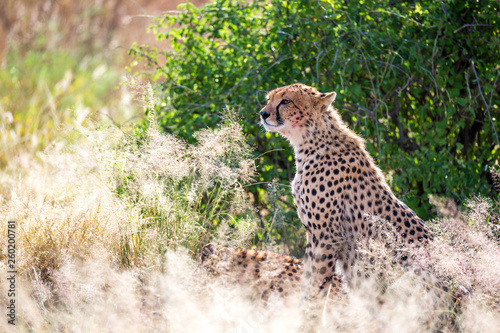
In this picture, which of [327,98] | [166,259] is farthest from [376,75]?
[166,259]

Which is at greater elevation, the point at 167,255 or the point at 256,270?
the point at 167,255

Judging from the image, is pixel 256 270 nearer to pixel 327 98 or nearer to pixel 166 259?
pixel 166 259

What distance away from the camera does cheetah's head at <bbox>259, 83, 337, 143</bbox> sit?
3.46m

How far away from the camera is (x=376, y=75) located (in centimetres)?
464

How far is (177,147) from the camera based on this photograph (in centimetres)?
349

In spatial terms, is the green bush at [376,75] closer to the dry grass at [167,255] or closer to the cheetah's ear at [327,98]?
the dry grass at [167,255]

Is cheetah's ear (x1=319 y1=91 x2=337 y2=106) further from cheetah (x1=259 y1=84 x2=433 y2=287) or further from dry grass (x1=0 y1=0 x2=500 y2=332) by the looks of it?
dry grass (x1=0 y1=0 x2=500 y2=332)

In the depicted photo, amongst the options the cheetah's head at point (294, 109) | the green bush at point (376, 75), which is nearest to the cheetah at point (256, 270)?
the cheetah's head at point (294, 109)

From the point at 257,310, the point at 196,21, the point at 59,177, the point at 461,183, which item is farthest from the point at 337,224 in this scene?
the point at 196,21

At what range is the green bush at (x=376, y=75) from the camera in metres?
4.26

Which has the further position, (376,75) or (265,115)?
(376,75)

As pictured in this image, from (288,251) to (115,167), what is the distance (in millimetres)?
1389

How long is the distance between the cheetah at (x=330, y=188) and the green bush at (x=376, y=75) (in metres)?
0.74

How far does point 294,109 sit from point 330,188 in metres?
0.51
